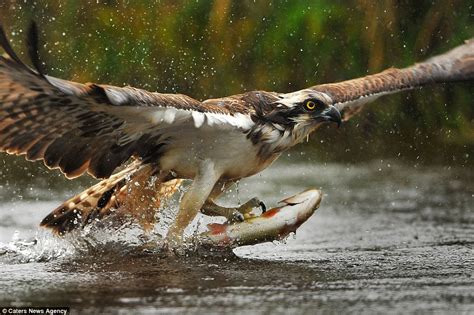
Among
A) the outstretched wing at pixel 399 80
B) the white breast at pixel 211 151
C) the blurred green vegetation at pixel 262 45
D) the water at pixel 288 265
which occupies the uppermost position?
the blurred green vegetation at pixel 262 45

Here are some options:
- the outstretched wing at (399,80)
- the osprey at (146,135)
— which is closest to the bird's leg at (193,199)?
the osprey at (146,135)

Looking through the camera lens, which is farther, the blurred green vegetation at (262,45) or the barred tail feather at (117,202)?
the blurred green vegetation at (262,45)

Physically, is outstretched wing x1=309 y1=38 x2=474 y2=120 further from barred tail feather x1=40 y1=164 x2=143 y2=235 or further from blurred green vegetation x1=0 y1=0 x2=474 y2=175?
blurred green vegetation x1=0 y1=0 x2=474 y2=175

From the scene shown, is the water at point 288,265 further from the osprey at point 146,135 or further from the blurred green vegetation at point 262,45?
the blurred green vegetation at point 262,45

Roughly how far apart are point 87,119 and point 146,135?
465 mm

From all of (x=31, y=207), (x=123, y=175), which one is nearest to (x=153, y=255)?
(x=123, y=175)

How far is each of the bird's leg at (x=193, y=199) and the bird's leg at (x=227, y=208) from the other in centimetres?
34

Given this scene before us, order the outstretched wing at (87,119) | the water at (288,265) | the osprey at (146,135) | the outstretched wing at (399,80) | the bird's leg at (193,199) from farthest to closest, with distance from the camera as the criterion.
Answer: the outstretched wing at (399,80), the bird's leg at (193,199), the osprey at (146,135), the outstretched wing at (87,119), the water at (288,265)

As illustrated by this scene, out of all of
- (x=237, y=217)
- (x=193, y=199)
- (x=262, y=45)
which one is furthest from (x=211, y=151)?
(x=262, y=45)

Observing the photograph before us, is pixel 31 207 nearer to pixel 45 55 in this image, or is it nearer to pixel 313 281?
pixel 45 55

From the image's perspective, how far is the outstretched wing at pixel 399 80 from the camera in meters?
8.80

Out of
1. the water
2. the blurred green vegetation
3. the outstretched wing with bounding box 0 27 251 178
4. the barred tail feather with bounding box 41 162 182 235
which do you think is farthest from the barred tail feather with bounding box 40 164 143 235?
the blurred green vegetation

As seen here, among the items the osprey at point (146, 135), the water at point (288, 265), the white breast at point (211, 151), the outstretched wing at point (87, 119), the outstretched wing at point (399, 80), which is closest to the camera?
the water at point (288, 265)

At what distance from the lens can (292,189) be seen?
11.8 meters
